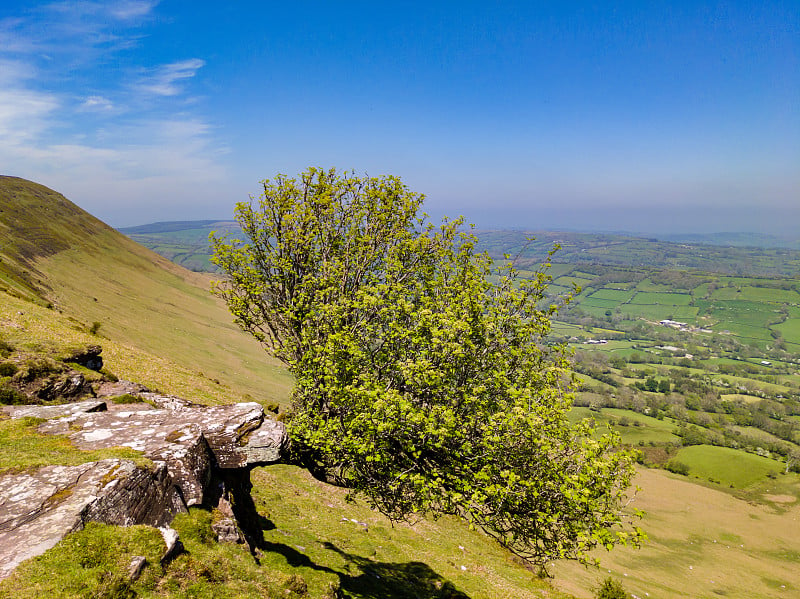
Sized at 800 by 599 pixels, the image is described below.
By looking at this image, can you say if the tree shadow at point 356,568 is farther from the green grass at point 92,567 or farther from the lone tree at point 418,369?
the green grass at point 92,567

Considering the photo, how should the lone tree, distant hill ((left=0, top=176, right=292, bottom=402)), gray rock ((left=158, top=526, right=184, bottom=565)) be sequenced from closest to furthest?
gray rock ((left=158, top=526, right=184, bottom=565)) < the lone tree < distant hill ((left=0, top=176, right=292, bottom=402))

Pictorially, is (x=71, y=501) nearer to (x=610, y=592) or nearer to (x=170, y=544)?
(x=170, y=544)

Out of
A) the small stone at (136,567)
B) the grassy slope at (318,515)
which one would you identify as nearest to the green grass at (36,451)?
the small stone at (136,567)

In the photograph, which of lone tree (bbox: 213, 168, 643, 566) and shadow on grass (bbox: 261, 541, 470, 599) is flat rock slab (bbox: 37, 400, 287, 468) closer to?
lone tree (bbox: 213, 168, 643, 566)

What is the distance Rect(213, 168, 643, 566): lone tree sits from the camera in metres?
15.7

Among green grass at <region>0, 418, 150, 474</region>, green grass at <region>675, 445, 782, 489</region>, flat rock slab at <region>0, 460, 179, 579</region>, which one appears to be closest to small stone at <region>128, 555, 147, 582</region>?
flat rock slab at <region>0, 460, 179, 579</region>

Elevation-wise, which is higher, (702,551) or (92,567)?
(92,567)

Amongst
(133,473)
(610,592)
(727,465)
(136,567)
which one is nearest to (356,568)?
(133,473)

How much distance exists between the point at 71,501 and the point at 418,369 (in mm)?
12545

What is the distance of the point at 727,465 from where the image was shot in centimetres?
17788

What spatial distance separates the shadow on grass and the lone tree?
6.41m

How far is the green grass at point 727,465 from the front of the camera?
168125 mm

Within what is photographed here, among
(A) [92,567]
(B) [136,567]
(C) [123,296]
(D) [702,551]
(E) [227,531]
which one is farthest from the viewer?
(C) [123,296]

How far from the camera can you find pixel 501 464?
661 inches
